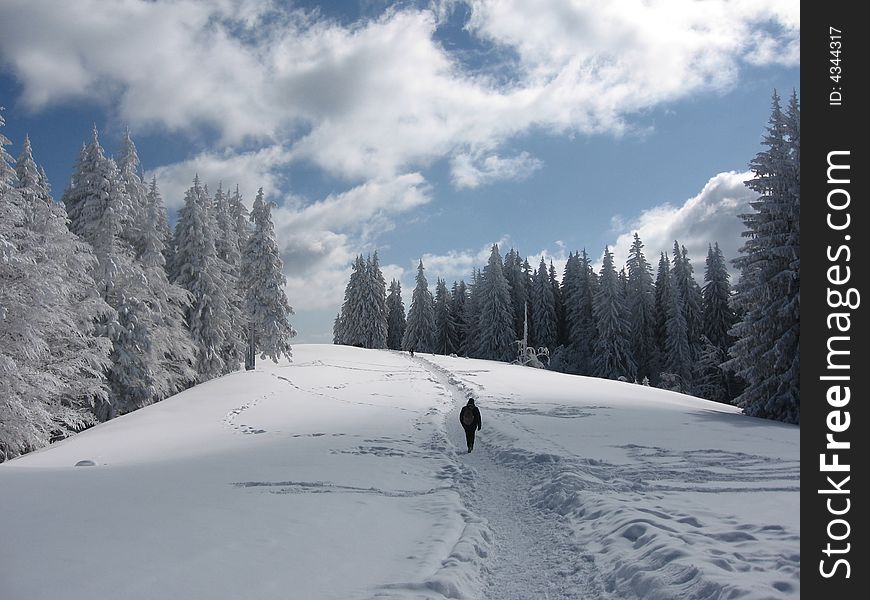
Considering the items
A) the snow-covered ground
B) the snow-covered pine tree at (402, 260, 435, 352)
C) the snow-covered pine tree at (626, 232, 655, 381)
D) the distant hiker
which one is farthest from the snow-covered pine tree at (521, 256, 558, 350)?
the distant hiker

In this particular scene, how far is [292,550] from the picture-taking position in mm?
7223

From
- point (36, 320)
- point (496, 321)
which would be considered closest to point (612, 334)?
point (496, 321)

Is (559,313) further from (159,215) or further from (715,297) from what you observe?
(159,215)

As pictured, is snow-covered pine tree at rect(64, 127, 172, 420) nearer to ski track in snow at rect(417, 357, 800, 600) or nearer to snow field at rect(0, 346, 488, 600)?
snow field at rect(0, 346, 488, 600)

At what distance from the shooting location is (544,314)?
254ft

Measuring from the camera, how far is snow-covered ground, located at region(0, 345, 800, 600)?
239 inches

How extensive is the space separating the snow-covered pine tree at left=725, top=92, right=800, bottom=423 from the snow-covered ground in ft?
10.1

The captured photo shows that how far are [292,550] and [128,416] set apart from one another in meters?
21.0

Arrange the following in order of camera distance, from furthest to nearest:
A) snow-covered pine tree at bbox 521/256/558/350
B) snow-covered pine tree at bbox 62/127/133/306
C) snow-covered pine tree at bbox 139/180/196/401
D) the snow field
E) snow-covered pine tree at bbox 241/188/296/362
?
snow-covered pine tree at bbox 521/256/558/350, snow-covered pine tree at bbox 241/188/296/362, snow-covered pine tree at bbox 139/180/196/401, snow-covered pine tree at bbox 62/127/133/306, the snow field

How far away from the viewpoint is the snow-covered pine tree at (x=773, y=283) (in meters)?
22.3

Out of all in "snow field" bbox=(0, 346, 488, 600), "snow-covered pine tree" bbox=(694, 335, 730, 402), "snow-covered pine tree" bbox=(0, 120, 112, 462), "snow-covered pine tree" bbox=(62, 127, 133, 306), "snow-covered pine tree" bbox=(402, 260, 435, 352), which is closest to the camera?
"snow field" bbox=(0, 346, 488, 600)

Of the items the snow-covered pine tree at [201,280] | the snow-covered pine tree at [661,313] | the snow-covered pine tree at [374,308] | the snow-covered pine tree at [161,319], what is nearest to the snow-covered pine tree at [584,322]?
the snow-covered pine tree at [661,313]

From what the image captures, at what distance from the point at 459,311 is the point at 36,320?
73514 millimetres

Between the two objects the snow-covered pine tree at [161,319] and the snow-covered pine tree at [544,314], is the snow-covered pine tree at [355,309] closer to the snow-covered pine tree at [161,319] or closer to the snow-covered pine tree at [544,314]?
the snow-covered pine tree at [544,314]
